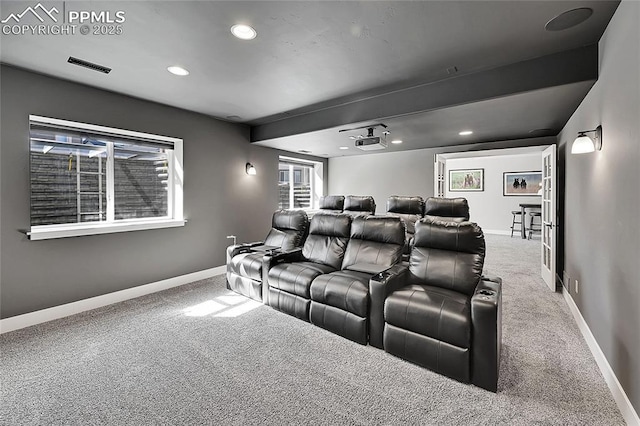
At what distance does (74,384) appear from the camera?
2.02 metres

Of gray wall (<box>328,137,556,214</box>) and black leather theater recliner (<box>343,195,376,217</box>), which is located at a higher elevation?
gray wall (<box>328,137,556,214</box>)

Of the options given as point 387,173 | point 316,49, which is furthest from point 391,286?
point 387,173

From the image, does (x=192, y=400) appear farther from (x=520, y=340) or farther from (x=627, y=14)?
(x=627, y=14)

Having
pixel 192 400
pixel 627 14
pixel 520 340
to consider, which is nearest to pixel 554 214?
pixel 520 340

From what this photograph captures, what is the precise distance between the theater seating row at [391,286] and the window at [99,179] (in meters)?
1.40

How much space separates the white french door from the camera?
3.93 metres

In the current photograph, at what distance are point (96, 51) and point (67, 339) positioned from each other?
258 centimetres

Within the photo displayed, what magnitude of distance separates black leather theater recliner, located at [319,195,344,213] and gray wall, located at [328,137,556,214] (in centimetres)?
210

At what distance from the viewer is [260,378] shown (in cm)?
207

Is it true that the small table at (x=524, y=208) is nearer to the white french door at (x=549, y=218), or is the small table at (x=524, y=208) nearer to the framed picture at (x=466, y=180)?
the framed picture at (x=466, y=180)

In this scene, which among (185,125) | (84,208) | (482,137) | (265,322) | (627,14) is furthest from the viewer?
(482,137)

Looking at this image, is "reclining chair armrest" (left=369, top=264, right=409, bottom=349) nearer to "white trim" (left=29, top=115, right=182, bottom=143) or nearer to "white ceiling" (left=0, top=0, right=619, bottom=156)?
"white ceiling" (left=0, top=0, right=619, bottom=156)

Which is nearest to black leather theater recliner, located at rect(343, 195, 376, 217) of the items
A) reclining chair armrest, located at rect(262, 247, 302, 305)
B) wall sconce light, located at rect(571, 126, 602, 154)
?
reclining chair armrest, located at rect(262, 247, 302, 305)

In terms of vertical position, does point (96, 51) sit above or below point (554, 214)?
above
